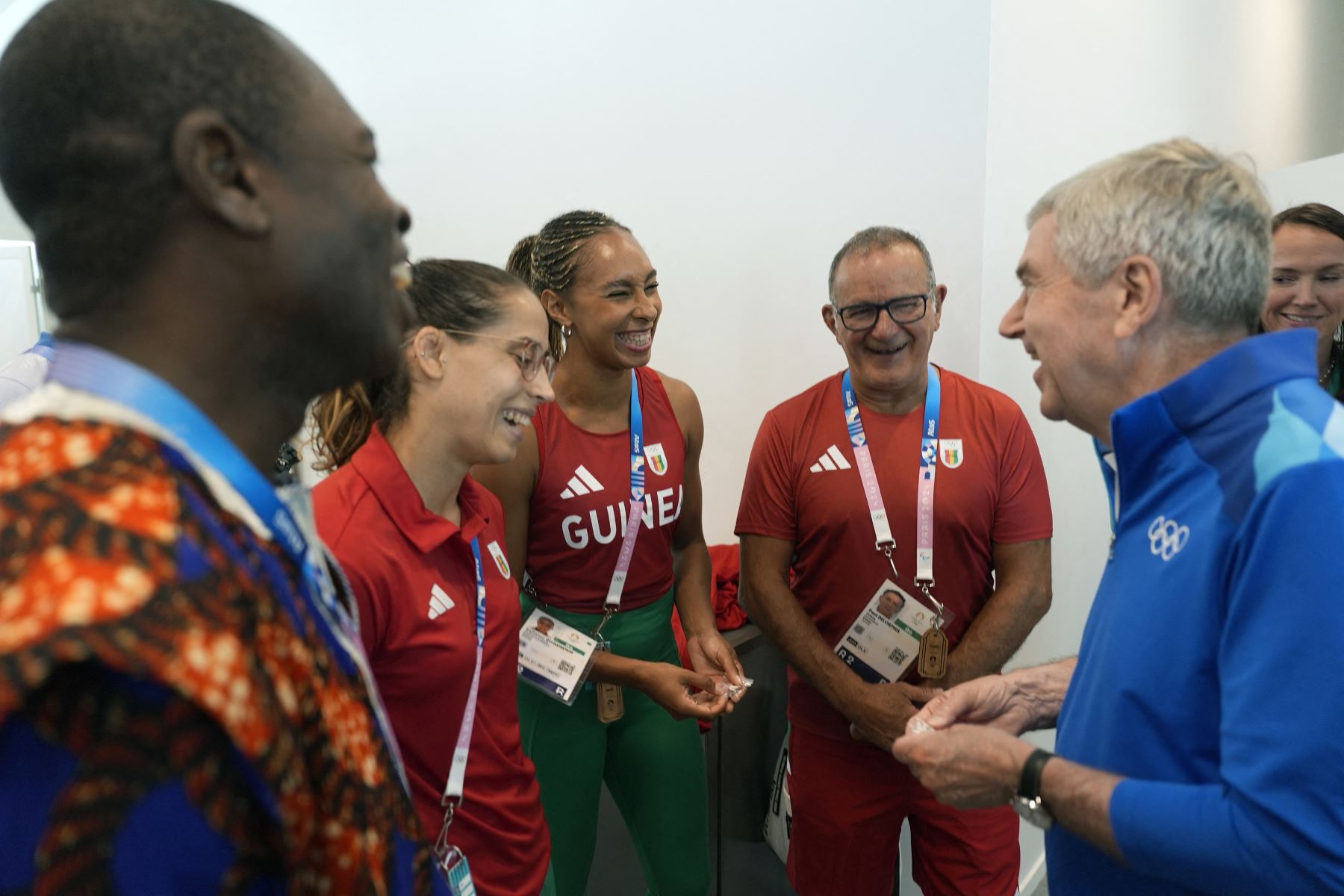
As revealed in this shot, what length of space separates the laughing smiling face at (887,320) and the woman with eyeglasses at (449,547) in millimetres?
978

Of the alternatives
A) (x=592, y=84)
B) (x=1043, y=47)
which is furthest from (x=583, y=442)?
(x=1043, y=47)

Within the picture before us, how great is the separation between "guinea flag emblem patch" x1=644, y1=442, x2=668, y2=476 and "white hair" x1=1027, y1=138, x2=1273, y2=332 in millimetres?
1237

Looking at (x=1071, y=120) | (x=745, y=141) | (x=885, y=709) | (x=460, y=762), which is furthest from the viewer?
(x=1071, y=120)

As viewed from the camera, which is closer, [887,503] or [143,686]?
[143,686]

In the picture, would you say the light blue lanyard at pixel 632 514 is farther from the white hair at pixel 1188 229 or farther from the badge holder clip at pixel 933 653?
the white hair at pixel 1188 229

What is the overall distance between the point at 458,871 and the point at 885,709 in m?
1.19

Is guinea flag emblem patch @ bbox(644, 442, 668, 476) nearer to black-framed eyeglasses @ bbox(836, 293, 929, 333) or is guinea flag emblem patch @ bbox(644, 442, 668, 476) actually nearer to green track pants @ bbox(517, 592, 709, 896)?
green track pants @ bbox(517, 592, 709, 896)

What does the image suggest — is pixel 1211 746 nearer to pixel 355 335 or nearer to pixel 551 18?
pixel 355 335

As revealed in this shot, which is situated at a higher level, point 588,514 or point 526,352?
point 526,352

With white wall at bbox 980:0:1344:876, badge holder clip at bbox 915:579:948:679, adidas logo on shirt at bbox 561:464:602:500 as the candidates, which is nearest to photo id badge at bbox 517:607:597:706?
adidas logo on shirt at bbox 561:464:602:500

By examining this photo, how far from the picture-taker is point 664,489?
2.29m

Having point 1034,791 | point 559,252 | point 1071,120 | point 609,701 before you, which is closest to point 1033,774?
point 1034,791

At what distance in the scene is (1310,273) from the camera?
236cm

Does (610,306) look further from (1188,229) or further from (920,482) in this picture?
(1188,229)
